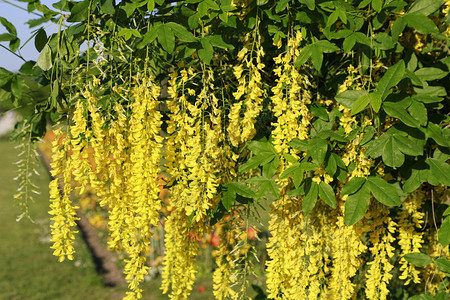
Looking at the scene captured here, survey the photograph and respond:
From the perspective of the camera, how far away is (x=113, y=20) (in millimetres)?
1661

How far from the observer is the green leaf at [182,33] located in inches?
57.1

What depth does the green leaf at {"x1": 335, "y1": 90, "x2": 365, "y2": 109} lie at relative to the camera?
5.00 feet

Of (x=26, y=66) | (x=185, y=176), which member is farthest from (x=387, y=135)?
(x=26, y=66)

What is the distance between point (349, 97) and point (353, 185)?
342mm

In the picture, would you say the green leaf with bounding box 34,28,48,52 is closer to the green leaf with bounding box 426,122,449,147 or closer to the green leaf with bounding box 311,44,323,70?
the green leaf with bounding box 311,44,323,70

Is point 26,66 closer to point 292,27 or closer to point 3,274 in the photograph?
point 292,27

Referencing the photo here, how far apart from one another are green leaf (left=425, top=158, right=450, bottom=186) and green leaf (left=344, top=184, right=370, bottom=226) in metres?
0.33

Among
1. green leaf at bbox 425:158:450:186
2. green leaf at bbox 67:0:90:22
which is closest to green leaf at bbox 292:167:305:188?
green leaf at bbox 425:158:450:186

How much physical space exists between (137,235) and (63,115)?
61cm

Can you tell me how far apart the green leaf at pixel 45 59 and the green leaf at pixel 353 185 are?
1.25 m

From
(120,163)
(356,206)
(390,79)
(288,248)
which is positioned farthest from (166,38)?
(288,248)

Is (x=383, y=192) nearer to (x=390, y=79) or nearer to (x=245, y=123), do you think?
(x=390, y=79)

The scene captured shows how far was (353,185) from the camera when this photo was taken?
1.49 meters

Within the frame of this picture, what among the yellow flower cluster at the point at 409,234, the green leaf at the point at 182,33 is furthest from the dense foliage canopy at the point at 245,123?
the yellow flower cluster at the point at 409,234
